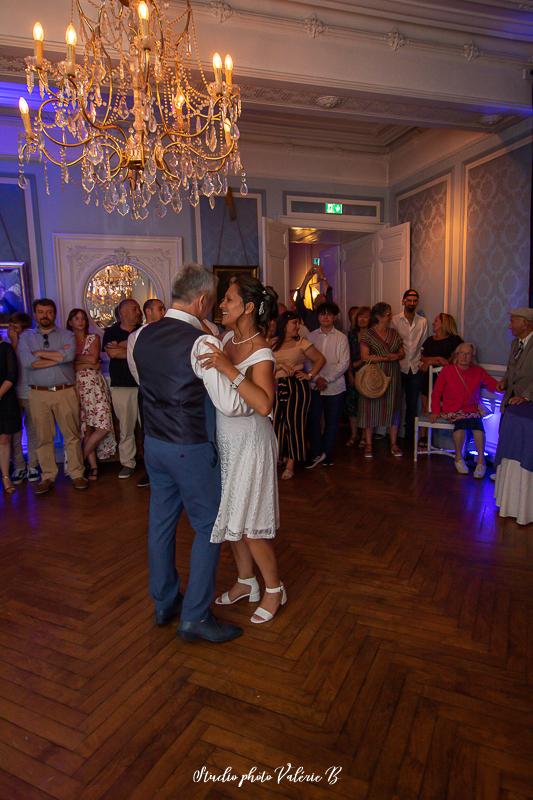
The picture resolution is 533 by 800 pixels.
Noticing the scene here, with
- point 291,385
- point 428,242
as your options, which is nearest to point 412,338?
point 428,242

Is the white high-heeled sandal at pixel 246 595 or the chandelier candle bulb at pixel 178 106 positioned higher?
the chandelier candle bulb at pixel 178 106

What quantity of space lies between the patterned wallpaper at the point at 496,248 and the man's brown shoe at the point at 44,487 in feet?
15.0

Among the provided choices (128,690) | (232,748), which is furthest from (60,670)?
(232,748)

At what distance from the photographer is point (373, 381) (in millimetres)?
5473

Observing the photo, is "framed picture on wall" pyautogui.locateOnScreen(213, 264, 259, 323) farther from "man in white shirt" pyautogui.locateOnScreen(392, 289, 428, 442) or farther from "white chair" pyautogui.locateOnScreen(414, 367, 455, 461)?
"white chair" pyautogui.locateOnScreen(414, 367, 455, 461)

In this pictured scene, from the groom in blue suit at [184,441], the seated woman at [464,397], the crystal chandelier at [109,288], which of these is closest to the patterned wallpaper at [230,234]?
the crystal chandelier at [109,288]

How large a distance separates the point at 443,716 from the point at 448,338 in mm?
4429

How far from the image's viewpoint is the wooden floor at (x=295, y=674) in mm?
1639

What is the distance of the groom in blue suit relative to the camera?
2012 millimetres

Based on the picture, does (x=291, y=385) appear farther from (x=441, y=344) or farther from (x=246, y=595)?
(x=246, y=595)

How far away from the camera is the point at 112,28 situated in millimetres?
3438

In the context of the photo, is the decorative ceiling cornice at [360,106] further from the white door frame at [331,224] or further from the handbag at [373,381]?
the handbag at [373,381]

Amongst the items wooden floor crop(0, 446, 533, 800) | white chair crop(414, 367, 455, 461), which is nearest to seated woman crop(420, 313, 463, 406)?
white chair crop(414, 367, 455, 461)

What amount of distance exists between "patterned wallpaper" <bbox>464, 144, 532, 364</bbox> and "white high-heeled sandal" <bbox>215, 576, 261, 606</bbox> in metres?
3.84
